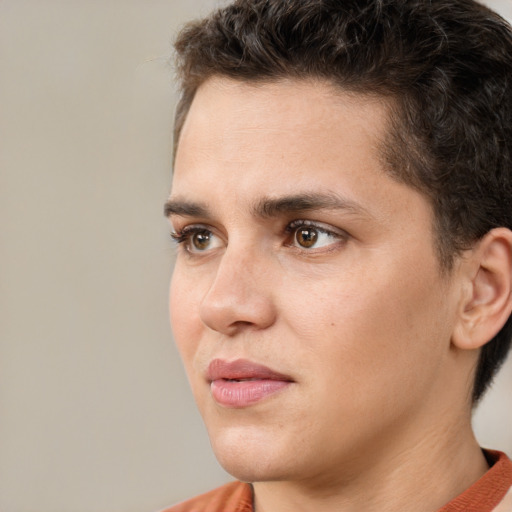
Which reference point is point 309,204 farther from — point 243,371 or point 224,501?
point 224,501

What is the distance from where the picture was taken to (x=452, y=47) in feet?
6.75

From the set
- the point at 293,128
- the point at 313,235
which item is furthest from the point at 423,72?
the point at 313,235

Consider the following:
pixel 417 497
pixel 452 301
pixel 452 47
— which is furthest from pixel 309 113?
pixel 417 497

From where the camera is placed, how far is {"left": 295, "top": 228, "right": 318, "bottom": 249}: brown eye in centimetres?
195

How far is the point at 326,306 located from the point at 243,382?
23 cm

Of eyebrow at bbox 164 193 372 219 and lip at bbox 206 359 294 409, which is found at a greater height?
eyebrow at bbox 164 193 372 219

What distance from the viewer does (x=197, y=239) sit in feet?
7.21

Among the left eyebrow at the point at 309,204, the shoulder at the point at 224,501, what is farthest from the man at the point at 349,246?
the shoulder at the point at 224,501

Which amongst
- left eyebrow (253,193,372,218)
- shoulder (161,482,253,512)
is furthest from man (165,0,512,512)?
shoulder (161,482,253,512)

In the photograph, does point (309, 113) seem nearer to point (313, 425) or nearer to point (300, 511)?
point (313, 425)

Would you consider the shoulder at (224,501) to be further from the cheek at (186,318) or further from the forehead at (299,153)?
the forehead at (299,153)

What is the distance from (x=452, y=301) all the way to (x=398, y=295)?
0.16m

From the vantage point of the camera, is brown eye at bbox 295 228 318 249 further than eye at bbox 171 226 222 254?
No

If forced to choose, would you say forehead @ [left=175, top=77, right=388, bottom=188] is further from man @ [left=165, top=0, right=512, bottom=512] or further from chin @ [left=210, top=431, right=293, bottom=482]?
chin @ [left=210, top=431, right=293, bottom=482]
